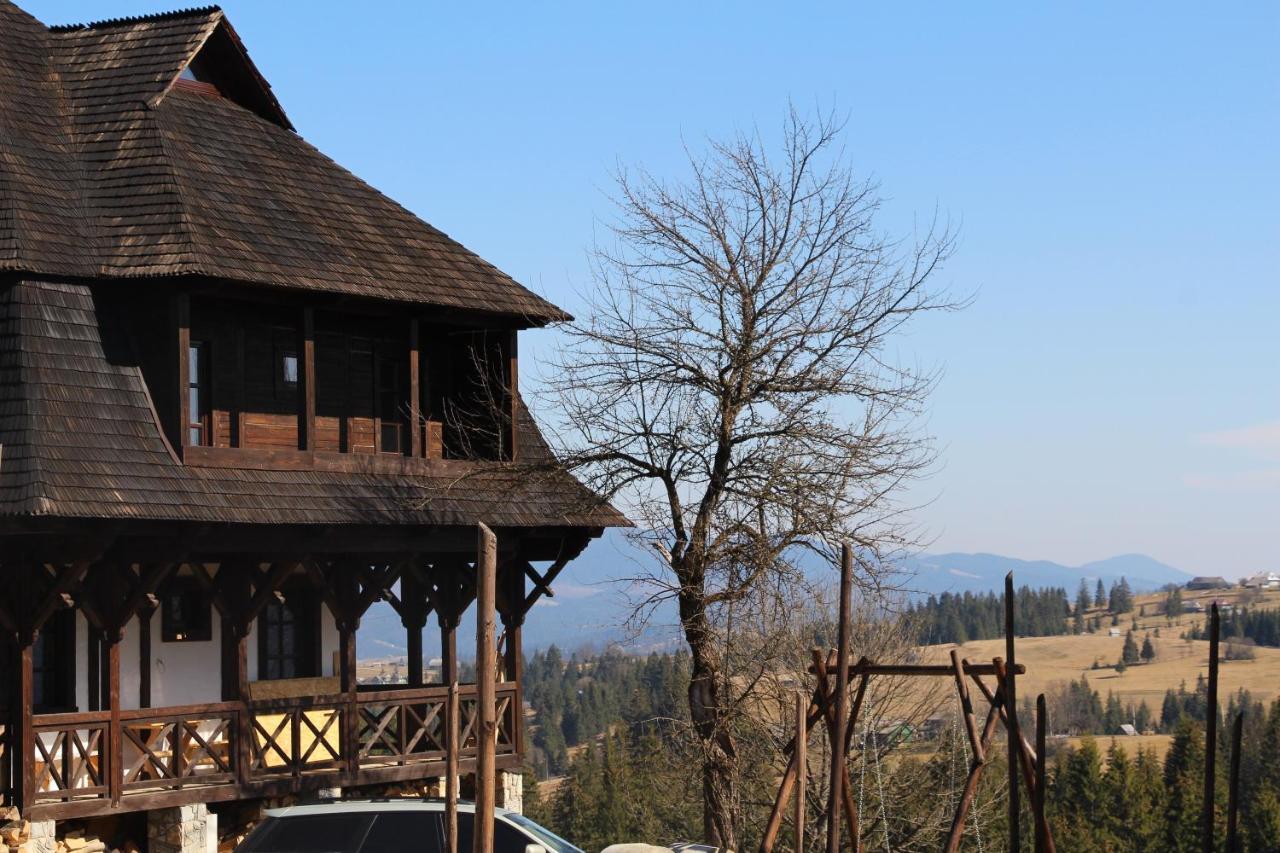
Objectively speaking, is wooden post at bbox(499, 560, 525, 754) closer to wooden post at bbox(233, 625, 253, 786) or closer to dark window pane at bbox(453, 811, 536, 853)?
wooden post at bbox(233, 625, 253, 786)

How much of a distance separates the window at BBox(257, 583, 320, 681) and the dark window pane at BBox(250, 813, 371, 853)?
296 inches

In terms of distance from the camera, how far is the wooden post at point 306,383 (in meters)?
22.8

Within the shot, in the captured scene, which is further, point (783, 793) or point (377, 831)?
point (783, 793)

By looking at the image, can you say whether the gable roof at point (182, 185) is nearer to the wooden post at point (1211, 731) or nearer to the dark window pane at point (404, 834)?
the dark window pane at point (404, 834)

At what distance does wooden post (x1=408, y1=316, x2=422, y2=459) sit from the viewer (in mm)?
24188

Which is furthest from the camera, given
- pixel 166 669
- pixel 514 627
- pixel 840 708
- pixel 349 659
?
pixel 514 627

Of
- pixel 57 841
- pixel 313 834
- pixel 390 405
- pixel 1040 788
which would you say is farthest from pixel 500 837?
pixel 390 405

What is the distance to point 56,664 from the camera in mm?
22094

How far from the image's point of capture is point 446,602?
2512cm

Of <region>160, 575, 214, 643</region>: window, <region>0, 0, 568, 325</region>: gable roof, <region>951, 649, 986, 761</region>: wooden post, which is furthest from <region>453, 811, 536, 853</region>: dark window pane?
<region>0, 0, 568, 325</region>: gable roof

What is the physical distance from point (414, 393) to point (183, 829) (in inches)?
260

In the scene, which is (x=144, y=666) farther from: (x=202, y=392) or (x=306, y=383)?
(x=306, y=383)

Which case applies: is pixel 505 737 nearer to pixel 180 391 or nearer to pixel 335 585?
pixel 335 585

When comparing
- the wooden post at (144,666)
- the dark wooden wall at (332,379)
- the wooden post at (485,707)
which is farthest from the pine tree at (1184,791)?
the wooden post at (485,707)
